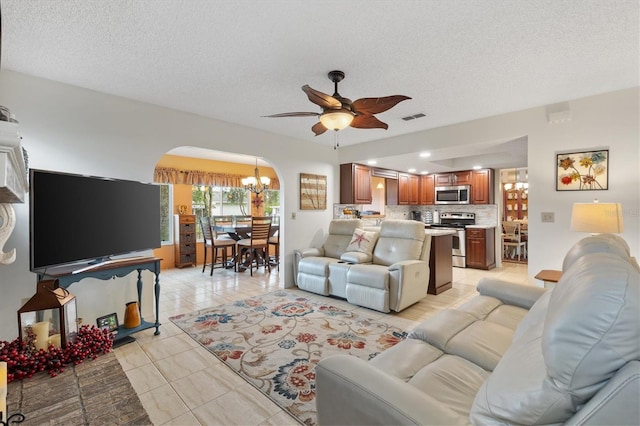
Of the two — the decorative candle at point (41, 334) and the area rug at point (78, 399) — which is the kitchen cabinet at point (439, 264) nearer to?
the area rug at point (78, 399)

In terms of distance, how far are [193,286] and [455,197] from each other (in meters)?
5.81

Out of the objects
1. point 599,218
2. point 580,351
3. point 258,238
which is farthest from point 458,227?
point 580,351

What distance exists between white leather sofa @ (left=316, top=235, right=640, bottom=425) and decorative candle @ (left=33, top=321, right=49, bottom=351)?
59.8 inches

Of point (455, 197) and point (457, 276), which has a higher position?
point (455, 197)

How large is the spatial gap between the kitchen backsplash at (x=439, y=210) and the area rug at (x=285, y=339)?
2273 millimetres

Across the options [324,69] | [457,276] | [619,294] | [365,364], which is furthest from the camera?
[457,276]

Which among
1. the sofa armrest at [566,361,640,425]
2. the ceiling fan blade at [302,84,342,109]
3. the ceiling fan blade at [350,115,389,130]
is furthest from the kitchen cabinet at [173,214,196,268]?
the sofa armrest at [566,361,640,425]

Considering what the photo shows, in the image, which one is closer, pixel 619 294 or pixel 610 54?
pixel 619 294

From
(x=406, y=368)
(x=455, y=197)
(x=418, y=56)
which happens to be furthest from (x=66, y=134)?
(x=455, y=197)

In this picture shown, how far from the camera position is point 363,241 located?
14.7ft

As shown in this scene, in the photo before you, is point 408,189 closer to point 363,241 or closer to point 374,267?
point 363,241

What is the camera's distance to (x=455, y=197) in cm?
692

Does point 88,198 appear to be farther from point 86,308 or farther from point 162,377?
point 162,377

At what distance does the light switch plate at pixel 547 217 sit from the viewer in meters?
3.42
